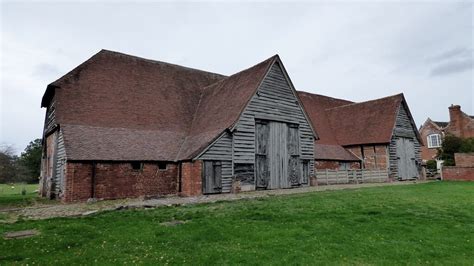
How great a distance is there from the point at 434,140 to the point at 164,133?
Result: 1806 inches

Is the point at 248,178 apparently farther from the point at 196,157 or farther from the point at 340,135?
the point at 340,135

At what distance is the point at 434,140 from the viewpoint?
50.3 m

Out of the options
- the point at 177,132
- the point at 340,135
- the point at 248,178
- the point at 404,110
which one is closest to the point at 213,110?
the point at 177,132

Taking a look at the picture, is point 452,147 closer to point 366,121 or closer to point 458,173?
point 458,173

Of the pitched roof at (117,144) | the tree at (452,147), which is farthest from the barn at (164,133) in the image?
the tree at (452,147)

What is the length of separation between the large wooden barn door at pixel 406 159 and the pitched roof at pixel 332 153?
411 centimetres

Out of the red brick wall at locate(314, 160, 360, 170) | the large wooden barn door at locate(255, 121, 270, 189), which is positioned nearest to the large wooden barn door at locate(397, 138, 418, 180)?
the red brick wall at locate(314, 160, 360, 170)

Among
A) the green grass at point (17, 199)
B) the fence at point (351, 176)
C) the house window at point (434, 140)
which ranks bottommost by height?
the green grass at point (17, 199)

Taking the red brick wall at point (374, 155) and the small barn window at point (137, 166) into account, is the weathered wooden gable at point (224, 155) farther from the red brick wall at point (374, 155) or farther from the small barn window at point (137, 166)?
the red brick wall at point (374, 155)

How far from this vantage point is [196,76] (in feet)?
91.6

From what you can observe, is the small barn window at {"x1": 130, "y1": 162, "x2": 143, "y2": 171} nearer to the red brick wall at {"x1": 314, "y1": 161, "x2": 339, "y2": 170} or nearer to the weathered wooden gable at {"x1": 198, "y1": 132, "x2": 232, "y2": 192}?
the weathered wooden gable at {"x1": 198, "y1": 132, "x2": 232, "y2": 192}

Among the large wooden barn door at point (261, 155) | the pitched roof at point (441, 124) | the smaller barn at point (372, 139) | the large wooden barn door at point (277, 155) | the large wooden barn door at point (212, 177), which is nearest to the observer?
the large wooden barn door at point (212, 177)

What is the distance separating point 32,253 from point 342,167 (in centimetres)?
2717

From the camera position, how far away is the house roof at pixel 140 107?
1841cm
